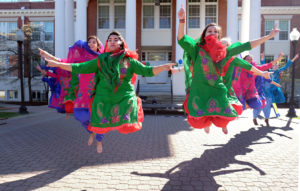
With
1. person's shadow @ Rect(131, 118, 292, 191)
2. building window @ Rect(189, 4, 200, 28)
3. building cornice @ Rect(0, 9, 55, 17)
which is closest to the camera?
person's shadow @ Rect(131, 118, 292, 191)

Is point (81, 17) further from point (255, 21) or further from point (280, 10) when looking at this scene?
point (280, 10)

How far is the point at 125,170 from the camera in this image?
366 cm

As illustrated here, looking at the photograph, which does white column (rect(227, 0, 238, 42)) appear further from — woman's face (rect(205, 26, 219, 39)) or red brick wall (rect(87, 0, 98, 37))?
woman's face (rect(205, 26, 219, 39))

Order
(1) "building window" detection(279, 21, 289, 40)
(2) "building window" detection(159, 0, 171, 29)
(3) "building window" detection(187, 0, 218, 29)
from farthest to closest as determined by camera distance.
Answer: (1) "building window" detection(279, 21, 289, 40) → (2) "building window" detection(159, 0, 171, 29) → (3) "building window" detection(187, 0, 218, 29)

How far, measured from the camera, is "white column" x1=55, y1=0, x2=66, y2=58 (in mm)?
15578

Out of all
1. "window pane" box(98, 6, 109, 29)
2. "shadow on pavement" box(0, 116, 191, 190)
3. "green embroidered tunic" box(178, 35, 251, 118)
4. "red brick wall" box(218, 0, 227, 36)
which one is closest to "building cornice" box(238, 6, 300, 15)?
Answer: "red brick wall" box(218, 0, 227, 36)

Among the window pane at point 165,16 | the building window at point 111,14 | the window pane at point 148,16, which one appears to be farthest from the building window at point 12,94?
the window pane at point 165,16

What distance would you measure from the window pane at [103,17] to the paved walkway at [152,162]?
13.6 metres

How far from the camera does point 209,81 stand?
347 centimetres

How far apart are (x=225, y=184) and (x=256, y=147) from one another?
239 centimetres

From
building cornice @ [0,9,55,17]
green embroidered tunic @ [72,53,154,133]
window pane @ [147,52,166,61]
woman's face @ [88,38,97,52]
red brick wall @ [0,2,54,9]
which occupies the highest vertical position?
red brick wall @ [0,2,54,9]

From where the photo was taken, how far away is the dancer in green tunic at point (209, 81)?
342 centimetres

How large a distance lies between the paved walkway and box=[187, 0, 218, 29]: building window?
13.0 meters

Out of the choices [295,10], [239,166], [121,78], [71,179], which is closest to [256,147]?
[239,166]
